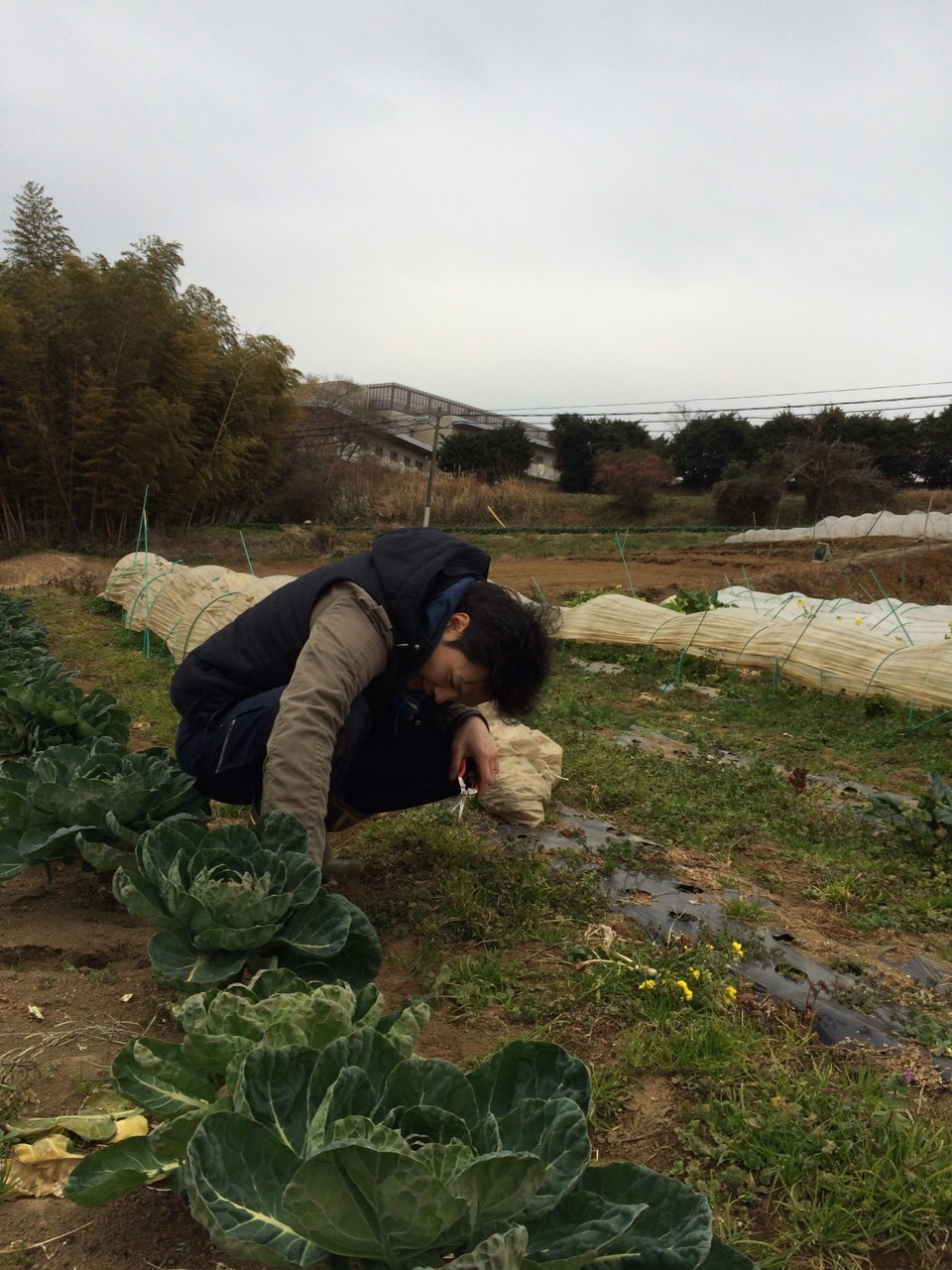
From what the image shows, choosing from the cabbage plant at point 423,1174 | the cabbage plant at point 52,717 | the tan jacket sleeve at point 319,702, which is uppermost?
the tan jacket sleeve at point 319,702

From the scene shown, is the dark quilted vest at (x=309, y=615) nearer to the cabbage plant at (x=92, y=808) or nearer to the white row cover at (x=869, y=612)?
the cabbage plant at (x=92, y=808)

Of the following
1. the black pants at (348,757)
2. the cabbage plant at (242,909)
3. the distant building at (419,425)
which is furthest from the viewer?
the distant building at (419,425)

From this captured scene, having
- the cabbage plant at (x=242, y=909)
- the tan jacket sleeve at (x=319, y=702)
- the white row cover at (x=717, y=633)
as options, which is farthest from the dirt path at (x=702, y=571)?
the cabbage plant at (x=242, y=909)

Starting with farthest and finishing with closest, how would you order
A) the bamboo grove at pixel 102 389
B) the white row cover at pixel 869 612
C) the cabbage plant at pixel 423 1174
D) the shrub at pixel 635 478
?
the shrub at pixel 635 478, the bamboo grove at pixel 102 389, the white row cover at pixel 869 612, the cabbage plant at pixel 423 1174

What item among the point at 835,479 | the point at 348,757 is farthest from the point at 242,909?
the point at 835,479

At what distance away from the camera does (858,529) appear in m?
19.8

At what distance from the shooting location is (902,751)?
17.8ft

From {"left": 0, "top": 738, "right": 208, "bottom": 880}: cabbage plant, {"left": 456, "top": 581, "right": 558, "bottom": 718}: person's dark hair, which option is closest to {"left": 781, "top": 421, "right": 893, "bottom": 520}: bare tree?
{"left": 456, "top": 581, "right": 558, "bottom": 718}: person's dark hair

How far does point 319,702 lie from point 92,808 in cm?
86

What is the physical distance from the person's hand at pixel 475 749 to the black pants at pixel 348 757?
0.05m

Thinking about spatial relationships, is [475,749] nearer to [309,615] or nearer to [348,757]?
[348,757]

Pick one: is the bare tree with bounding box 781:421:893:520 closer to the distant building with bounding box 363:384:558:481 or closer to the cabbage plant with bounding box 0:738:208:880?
the distant building with bounding box 363:384:558:481

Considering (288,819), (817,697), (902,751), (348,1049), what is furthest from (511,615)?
(817,697)

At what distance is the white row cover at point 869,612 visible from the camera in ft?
26.1
